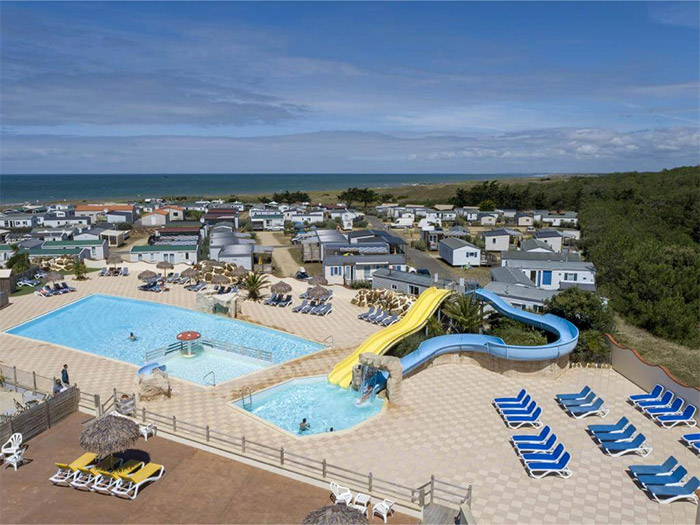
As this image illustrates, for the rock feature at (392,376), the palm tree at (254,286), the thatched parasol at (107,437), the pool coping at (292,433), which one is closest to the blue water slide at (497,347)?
the rock feature at (392,376)

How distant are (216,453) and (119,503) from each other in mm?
2716

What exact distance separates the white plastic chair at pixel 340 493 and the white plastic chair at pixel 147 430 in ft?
19.0

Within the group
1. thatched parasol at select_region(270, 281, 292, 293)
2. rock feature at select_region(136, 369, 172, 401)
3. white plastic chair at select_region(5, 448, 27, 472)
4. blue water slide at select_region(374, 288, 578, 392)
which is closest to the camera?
white plastic chair at select_region(5, 448, 27, 472)

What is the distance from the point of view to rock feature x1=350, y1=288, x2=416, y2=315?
28312 mm

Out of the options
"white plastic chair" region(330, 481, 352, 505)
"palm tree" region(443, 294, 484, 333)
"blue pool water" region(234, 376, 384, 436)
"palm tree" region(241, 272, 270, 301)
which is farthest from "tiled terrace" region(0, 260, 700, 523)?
"palm tree" region(241, 272, 270, 301)

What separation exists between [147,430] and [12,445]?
3.19m

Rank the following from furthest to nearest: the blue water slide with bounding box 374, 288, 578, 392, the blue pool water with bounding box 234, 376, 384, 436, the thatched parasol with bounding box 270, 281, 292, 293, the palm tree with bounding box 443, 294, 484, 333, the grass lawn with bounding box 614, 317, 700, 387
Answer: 1. the thatched parasol with bounding box 270, 281, 292, 293
2. the palm tree with bounding box 443, 294, 484, 333
3. the grass lawn with bounding box 614, 317, 700, 387
4. the blue water slide with bounding box 374, 288, 578, 392
5. the blue pool water with bounding box 234, 376, 384, 436

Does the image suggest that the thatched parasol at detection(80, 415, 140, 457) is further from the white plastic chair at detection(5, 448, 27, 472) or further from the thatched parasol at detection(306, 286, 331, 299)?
the thatched parasol at detection(306, 286, 331, 299)

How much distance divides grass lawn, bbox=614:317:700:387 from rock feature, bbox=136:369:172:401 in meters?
19.5

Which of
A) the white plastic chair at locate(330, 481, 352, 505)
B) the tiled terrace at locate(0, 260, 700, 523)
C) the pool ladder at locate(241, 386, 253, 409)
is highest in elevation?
the white plastic chair at locate(330, 481, 352, 505)

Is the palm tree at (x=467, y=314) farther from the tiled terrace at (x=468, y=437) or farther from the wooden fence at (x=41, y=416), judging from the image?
the wooden fence at (x=41, y=416)

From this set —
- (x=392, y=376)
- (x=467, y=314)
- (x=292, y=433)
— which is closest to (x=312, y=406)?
(x=292, y=433)

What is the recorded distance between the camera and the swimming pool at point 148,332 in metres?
22.7

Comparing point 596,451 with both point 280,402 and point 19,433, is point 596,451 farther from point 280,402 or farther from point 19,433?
point 19,433
